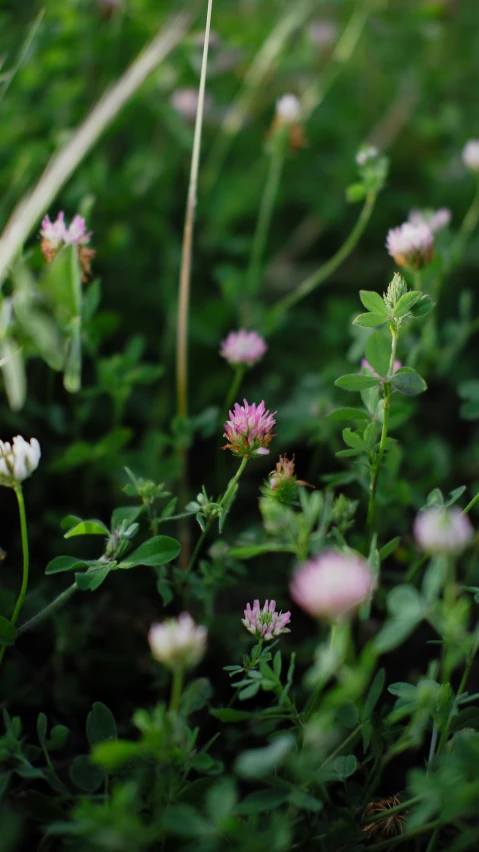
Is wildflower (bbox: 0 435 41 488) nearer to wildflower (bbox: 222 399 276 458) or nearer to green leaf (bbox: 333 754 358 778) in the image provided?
wildflower (bbox: 222 399 276 458)

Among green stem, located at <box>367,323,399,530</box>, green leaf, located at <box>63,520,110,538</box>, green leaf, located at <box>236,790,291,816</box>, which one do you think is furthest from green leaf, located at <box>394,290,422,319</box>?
green leaf, located at <box>236,790,291,816</box>

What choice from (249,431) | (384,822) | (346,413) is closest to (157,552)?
(249,431)

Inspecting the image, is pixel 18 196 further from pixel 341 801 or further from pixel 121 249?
pixel 341 801

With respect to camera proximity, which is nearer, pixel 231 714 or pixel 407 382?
pixel 231 714

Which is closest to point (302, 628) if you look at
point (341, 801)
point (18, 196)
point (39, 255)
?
point (341, 801)

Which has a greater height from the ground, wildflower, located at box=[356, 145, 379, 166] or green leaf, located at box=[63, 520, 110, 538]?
wildflower, located at box=[356, 145, 379, 166]

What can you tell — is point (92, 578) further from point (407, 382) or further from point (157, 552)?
Result: point (407, 382)

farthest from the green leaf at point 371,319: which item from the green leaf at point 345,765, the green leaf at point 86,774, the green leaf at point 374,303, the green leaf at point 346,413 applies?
the green leaf at point 86,774
